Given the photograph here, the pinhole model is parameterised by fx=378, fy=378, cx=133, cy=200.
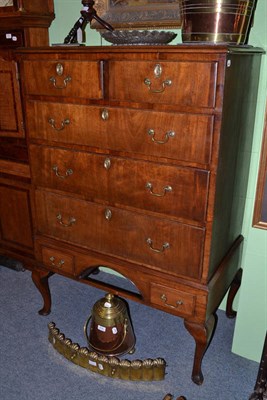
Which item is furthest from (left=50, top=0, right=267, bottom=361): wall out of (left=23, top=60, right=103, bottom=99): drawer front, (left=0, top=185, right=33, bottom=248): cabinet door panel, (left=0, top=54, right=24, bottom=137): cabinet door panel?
(left=0, top=185, right=33, bottom=248): cabinet door panel

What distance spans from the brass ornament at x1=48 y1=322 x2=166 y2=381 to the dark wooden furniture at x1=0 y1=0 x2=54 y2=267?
0.84 meters

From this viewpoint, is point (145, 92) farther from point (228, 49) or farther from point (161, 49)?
point (228, 49)

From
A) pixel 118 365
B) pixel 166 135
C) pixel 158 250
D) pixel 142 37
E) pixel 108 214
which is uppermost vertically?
pixel 142 37

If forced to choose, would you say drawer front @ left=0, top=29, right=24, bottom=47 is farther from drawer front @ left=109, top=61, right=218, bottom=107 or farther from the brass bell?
the brass bell

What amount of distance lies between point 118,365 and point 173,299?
0.47m

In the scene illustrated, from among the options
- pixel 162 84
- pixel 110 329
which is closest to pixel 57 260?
pixel 110 329

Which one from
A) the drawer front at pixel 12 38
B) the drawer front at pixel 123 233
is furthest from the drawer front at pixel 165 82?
the drawer front at pixel 12 38

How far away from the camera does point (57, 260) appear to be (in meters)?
1.95

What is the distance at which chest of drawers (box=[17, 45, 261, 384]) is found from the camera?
4.38 ft

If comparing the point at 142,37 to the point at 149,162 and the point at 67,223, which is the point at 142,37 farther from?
the point at 67,223

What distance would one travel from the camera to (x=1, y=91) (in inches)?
87.0

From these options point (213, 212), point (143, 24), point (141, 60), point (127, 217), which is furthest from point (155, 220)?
point (143, 24)

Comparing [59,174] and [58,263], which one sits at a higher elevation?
[59,174]

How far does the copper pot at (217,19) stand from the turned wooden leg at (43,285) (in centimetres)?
140
